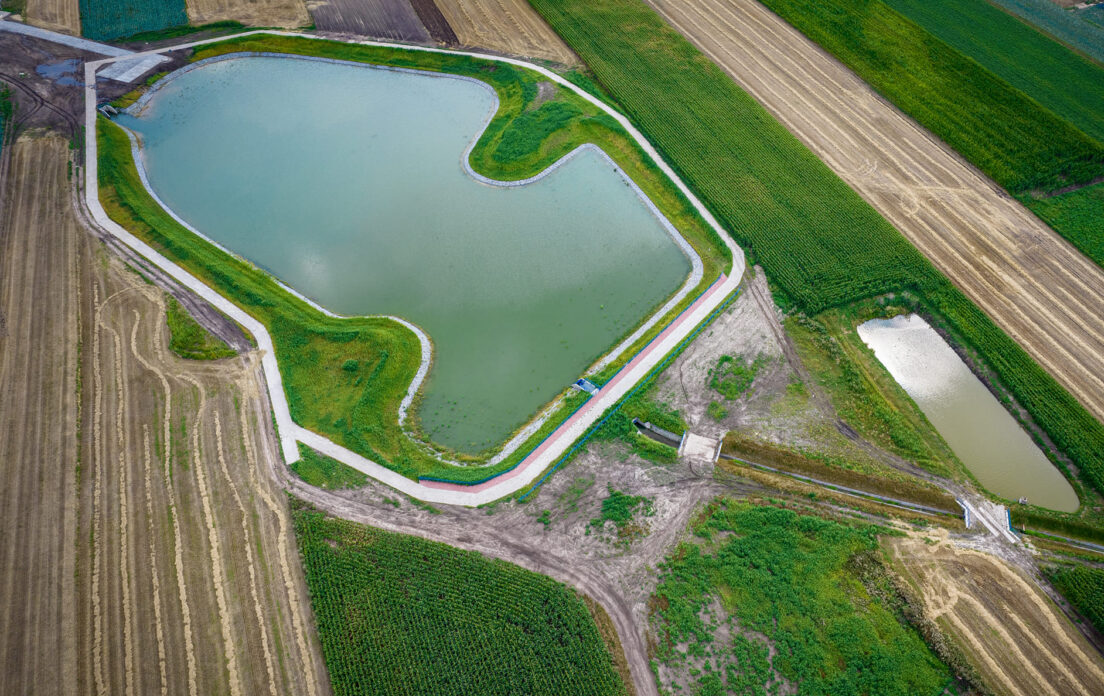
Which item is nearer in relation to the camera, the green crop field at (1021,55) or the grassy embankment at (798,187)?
the grassy embankment at (798,187)

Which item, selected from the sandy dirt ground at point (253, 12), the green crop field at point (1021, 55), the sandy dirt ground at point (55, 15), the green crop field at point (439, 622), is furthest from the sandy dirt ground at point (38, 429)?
the green crop field at point (1021, 55)

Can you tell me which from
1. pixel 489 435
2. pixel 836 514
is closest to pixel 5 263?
pixel 489 435

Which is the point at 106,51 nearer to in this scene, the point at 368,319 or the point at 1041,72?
the point at 368,319

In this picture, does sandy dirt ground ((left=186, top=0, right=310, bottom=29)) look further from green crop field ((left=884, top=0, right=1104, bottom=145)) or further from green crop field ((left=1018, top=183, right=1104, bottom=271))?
green crop field ((left=1018, top=183, right=1104, bottom=271))

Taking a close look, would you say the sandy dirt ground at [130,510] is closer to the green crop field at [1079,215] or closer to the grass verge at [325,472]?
the grass verge at [325,472]

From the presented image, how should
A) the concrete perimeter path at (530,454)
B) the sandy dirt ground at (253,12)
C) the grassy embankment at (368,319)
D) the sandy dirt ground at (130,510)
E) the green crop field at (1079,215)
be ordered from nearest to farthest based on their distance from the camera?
the sandy dirt ground at (130,510), the concrete perimeter path at (530,454), the grassy embankment at (368,319), the green crop field at (1079,215), the sandy dirt ground at (253,12)

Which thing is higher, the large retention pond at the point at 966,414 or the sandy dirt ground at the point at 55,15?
the sandy dirt ground at the point at 55,15

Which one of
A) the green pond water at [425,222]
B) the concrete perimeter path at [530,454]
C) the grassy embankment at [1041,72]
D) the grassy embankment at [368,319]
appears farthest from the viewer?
the grassy embankment at [1041,72]
